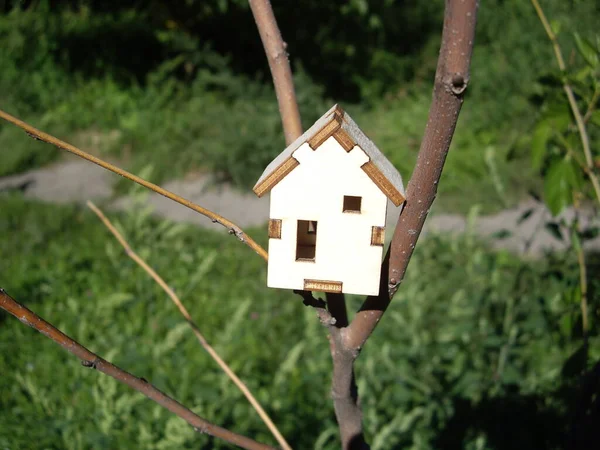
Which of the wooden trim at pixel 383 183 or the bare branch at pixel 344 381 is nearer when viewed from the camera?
the wooden trim at pixel 383 183

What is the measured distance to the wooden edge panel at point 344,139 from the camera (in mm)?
941

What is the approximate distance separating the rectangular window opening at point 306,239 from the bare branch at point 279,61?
0.17 m

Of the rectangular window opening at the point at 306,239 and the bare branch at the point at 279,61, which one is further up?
the bare branch at the point at 279,61

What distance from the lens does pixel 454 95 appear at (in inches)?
32.0

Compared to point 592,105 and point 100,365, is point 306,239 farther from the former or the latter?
point 592,105

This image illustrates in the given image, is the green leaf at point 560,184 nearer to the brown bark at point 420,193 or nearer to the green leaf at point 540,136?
the green leaf at point 540,136

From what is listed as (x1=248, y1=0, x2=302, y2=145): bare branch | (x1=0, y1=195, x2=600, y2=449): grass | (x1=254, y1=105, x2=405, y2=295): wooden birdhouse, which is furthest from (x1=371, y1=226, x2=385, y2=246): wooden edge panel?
(x1=0, y1=195, x2=600, y2=449): grass

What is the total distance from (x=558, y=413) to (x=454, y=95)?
6.82ft

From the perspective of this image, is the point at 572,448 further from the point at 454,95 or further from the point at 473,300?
the point at 473,300

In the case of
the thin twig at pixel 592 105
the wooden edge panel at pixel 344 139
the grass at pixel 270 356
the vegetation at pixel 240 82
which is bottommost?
the grass at pixel 270 356

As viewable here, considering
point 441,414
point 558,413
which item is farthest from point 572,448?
point 558,413

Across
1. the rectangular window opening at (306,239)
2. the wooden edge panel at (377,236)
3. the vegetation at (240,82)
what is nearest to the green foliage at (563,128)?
the rectangular window opening at (306,239)

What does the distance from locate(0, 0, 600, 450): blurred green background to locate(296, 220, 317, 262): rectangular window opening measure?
73cm

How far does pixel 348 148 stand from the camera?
95 centimetres
